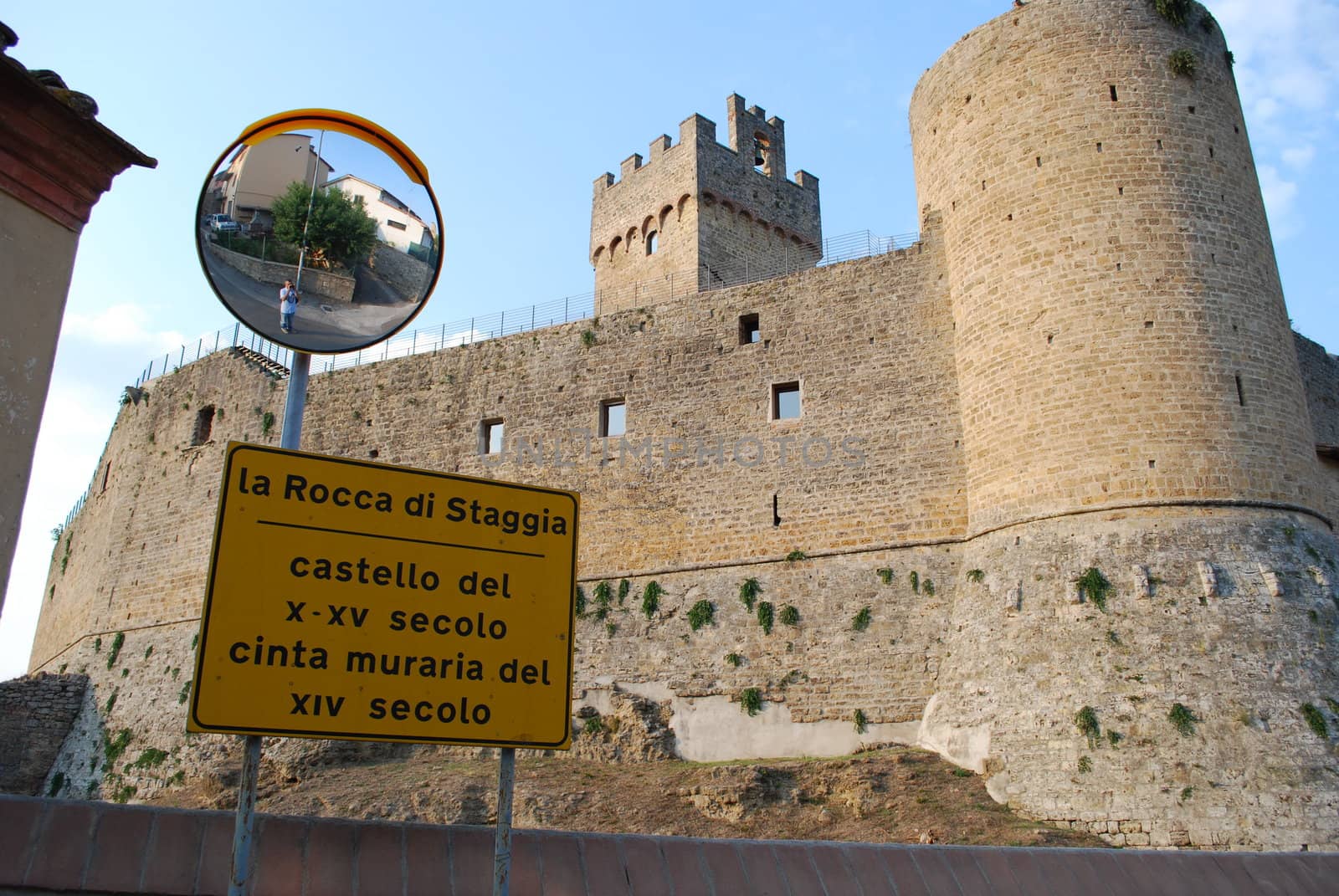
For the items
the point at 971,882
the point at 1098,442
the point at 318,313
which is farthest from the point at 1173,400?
the point at 318,313

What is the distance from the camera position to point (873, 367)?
758 inches

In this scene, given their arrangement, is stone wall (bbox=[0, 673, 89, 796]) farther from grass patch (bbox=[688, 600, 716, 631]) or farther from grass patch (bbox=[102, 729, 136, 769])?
grass patch (bbox=[688, 600, 716, 631])

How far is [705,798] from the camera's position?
1516 centimetres

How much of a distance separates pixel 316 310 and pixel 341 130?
31.0 inches

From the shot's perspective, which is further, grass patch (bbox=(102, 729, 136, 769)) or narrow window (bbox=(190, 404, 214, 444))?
narrow window (bbox=(190, 404, 214, 444))

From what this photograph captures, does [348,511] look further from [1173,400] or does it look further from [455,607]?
[1173,400]

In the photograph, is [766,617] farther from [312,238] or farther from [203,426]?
[203,426]

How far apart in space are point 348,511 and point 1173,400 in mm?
14252

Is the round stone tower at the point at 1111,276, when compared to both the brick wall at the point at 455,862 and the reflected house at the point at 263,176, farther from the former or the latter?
the reflected house at the point at 263,176

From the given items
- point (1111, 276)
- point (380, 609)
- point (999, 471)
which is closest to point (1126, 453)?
point (999, 471)

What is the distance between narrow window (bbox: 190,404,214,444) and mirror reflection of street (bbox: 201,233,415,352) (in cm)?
2322

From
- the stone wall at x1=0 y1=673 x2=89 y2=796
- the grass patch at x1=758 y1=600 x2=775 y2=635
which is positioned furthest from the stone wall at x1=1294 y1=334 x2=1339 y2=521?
the stone wall at x1=0 y1=673 x2=89 y2=796

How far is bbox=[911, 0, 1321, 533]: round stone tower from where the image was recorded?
1564cm

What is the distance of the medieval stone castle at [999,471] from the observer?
14.1 metres
